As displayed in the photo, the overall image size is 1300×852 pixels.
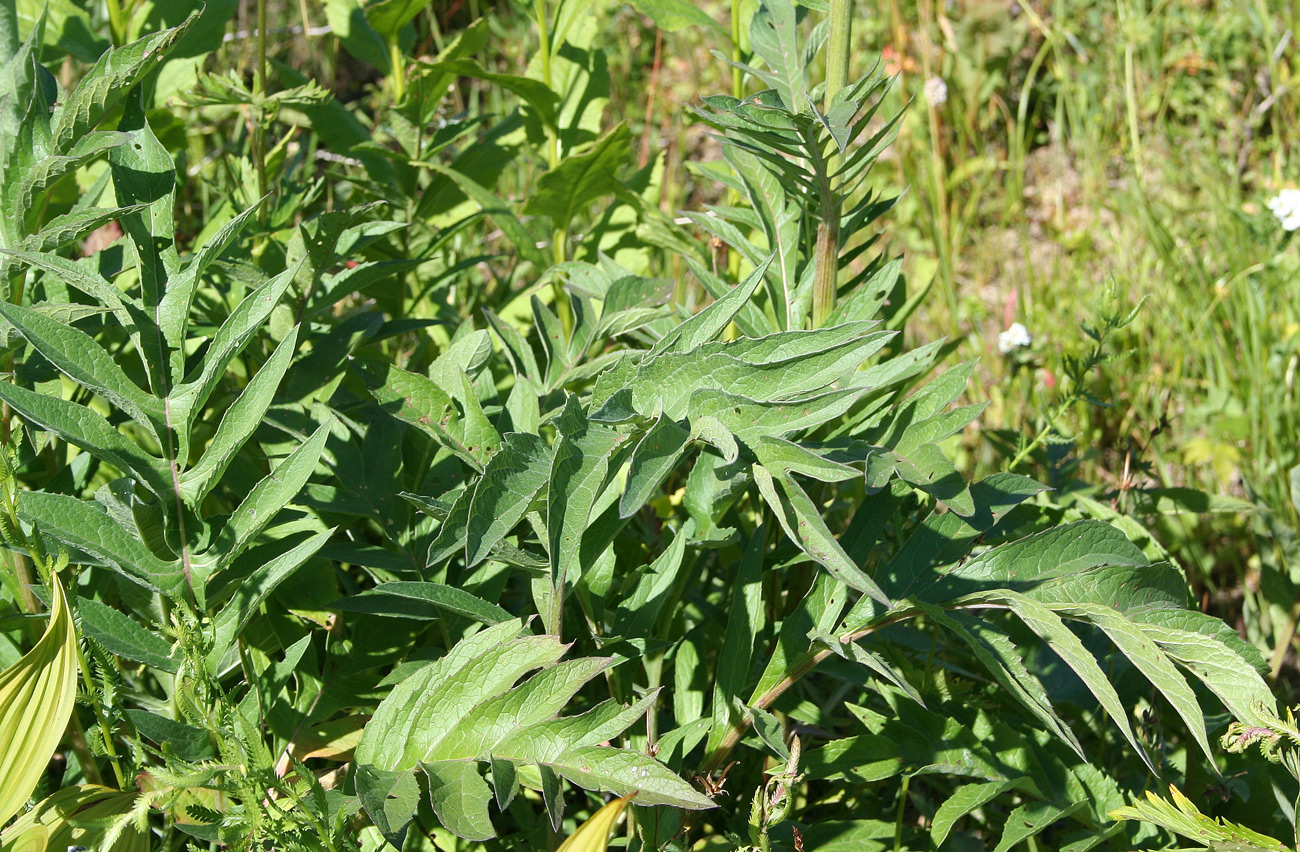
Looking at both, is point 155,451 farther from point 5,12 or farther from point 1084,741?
point 1084,741

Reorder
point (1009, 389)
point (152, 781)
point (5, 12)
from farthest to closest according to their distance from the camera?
point (1009, 389) < point (5, 12) < point (152, 781)

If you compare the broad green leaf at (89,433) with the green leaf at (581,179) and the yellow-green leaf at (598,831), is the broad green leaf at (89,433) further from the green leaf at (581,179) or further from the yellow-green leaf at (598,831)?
the green leaf at (581,179)

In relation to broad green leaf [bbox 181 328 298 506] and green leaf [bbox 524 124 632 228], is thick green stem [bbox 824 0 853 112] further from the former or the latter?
broad green leaf [bbox 181 328 298 506]

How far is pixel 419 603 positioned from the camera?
132 cm

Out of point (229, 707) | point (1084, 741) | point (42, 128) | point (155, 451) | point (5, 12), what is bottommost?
point (1084, 741)

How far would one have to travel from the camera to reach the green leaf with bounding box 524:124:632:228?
1.79 metres

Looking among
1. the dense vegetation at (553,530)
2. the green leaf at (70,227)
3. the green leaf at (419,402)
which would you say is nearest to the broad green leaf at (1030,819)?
the dense vegetation at (553,530)

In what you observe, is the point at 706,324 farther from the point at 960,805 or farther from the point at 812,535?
the point at 960,805

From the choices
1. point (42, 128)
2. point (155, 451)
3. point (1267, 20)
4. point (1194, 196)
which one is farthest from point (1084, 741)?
point (1267, 20)

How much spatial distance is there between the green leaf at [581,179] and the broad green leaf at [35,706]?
108 centimetres

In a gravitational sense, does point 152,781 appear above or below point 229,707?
below

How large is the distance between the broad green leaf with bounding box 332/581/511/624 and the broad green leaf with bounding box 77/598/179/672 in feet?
0.64

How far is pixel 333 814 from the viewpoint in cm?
122

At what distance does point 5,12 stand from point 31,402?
65 cm
